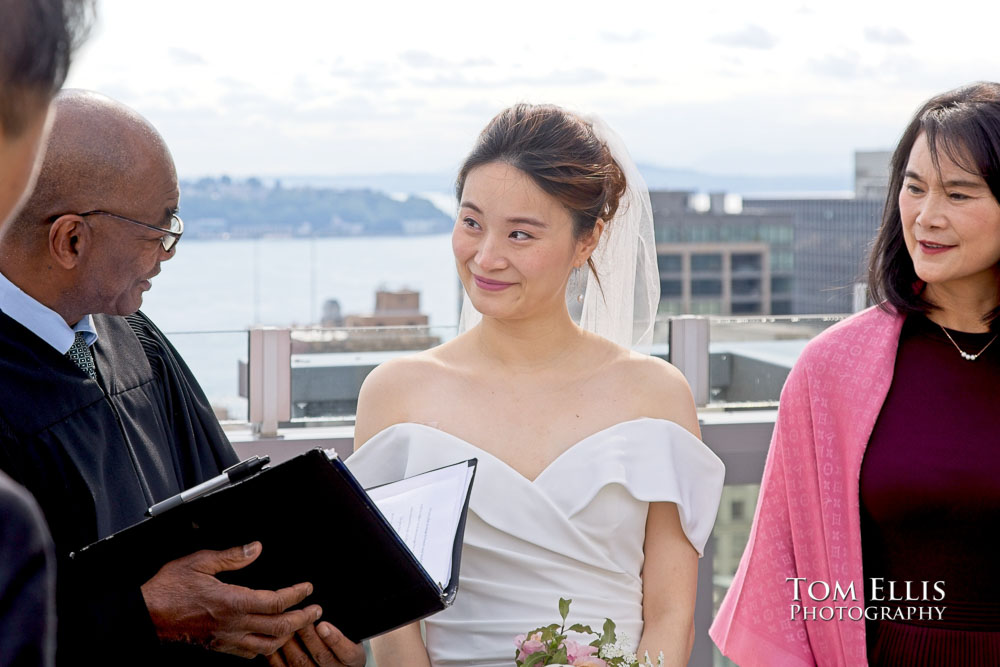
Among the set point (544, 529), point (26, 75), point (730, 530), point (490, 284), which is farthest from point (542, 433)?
point (730, 530)

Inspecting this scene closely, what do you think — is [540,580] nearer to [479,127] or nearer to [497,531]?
[497,531]

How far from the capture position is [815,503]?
7.55ft

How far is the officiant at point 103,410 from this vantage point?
1.55m

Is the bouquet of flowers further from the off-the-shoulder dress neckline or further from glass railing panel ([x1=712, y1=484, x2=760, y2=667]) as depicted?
glass railing panel ([x1=712, y1=484, x2=760, y2=667])

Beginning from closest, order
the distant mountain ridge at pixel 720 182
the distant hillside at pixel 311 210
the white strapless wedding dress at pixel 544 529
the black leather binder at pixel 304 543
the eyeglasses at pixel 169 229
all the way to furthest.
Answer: the black leather binder at pixel 304 543 < the eyeglasses at pixel 169 229 < the white strapless wedding dress at pixel 544 529 < the distant hillside at pixel 311 210 < the distant mountain ridge at pixel 720 182

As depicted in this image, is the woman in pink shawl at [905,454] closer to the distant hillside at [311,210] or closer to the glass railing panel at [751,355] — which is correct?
the glass railing panel at [751,355]

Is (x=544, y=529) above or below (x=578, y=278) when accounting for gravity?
below

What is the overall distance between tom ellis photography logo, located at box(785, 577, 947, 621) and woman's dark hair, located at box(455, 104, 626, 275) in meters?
0.92

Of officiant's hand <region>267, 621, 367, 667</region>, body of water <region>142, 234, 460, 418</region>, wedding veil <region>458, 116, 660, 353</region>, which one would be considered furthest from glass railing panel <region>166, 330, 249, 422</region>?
body of water <region>142, 234, 460, 418</region>

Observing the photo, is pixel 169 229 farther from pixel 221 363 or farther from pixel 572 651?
pixel 221 363

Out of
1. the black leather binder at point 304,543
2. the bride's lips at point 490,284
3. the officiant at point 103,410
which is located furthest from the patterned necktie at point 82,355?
the bride's lips at point 490,284

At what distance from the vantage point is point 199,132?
79250 mm

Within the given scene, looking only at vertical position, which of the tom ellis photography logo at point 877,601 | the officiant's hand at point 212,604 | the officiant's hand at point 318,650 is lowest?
the tom ellis photography logo at point 877,601

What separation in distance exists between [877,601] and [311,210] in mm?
60178
